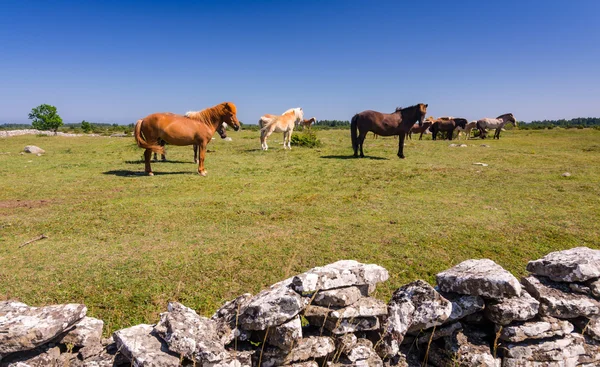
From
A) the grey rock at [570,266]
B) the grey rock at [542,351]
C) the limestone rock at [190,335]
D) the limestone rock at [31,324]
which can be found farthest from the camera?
the grey rock at [570,266]

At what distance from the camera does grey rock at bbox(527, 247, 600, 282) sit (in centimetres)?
337

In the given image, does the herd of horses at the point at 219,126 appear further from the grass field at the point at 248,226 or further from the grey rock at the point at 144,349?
the grey rock at the point at 144,349

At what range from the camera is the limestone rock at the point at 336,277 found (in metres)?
3.01

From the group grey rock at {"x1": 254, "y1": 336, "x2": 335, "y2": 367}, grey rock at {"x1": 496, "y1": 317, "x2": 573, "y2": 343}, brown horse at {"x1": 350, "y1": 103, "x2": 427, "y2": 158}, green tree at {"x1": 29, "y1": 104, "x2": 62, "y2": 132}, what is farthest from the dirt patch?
green tree at {"x1": 29, "y1": 104, "x2": 62, "y2": 132}

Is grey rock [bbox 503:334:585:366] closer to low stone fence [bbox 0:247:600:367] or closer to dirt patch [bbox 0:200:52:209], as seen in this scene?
low stone fence [bbox 0:247:600:367]

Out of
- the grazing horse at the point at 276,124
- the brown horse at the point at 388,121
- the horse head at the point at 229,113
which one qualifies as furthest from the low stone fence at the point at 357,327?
the grazing horse at the point at 276,124

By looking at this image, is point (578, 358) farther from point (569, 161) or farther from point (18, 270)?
point (569, 161)

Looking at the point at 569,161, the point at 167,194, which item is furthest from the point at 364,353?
the point at 569,161

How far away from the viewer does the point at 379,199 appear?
28.1ft

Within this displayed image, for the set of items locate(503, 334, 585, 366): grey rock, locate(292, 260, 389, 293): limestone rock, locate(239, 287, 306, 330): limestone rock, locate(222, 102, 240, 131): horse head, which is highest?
locate(222, 102, 240, 131): horse head

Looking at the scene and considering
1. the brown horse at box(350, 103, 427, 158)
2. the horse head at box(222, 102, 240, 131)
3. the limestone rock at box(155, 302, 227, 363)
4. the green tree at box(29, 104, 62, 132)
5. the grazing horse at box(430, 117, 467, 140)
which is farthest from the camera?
the green tree at box(29, 104, 62, 132)

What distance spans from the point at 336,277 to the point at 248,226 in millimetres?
3774

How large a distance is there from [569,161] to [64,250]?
713 inches

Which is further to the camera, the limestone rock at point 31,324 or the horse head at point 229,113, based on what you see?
the horse head at point 229,113
